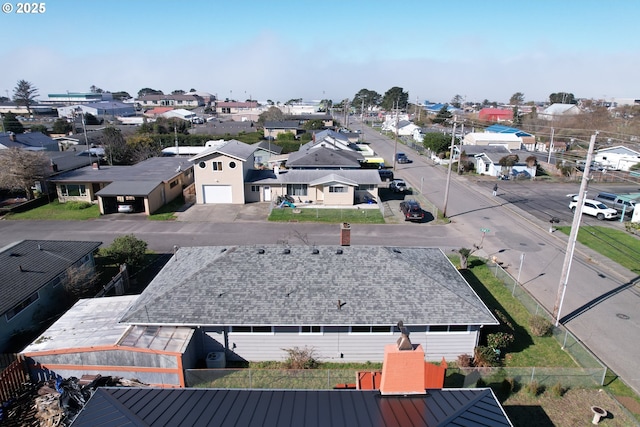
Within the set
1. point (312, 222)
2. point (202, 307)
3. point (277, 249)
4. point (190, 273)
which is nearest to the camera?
point (202, 307)

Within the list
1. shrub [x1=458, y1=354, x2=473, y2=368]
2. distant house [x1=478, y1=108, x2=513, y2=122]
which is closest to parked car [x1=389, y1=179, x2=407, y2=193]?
shrub [x1=458, y1=354, x2=473, y2=368]

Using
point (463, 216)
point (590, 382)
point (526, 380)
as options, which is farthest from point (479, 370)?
point (463, 216)

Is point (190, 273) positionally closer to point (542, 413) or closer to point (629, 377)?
point (542, 413)

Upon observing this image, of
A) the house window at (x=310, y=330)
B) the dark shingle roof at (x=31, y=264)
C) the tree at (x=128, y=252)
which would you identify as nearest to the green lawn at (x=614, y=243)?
the house window at (x=310, y=330)

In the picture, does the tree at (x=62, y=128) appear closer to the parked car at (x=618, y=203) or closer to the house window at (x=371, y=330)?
the house window at (x=371, y=330)

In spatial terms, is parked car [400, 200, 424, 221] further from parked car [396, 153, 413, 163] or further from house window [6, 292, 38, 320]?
parked car [396, 153, 413, 163]

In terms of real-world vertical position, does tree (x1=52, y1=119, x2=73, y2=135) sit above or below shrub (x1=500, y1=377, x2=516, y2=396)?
above

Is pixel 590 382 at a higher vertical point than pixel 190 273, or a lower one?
lower
